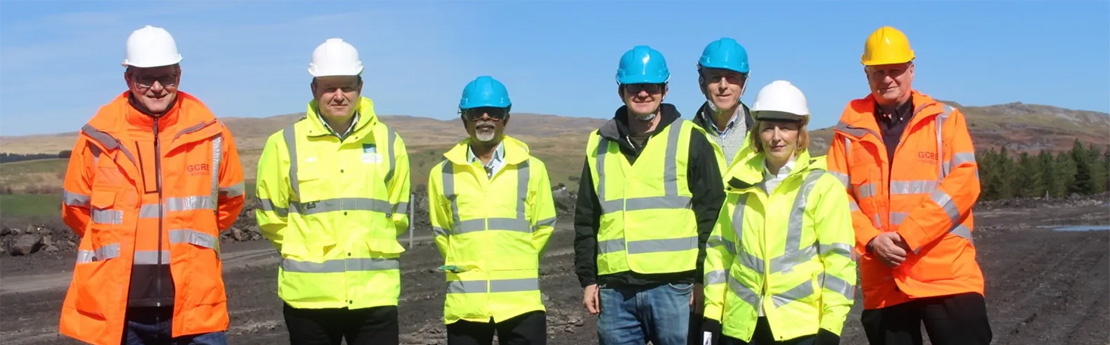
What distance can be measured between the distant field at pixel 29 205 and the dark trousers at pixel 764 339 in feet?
69.7

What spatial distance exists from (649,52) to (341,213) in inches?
67.1

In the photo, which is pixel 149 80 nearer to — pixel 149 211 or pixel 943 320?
pixel 149 211

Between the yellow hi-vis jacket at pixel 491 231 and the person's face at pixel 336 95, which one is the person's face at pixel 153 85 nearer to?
the person's face at pixel 336 95

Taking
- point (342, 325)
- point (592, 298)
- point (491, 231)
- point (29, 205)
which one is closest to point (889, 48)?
point (592, 298)

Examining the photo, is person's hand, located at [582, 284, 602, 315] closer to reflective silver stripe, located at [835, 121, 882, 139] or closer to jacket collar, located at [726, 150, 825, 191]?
jacket collar, located at [726, 150, 825, 191]

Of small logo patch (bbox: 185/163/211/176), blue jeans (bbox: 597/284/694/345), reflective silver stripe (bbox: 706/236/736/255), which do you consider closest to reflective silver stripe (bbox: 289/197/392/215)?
small logo patch (bbox: 185/163/211/176)

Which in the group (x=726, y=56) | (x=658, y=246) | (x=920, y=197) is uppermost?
(x=726, y=56)

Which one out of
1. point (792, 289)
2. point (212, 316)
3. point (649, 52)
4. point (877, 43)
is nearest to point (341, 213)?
point (212, 316)

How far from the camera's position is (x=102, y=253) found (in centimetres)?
483

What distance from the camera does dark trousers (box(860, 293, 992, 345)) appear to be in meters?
4.93

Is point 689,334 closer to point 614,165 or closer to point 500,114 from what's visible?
point 614,165

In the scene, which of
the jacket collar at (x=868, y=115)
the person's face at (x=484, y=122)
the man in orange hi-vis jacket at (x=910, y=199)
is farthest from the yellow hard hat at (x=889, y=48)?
the person's face at (x=484, y=122)

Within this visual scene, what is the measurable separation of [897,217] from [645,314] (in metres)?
1.30

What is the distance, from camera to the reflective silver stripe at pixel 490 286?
5.19m
